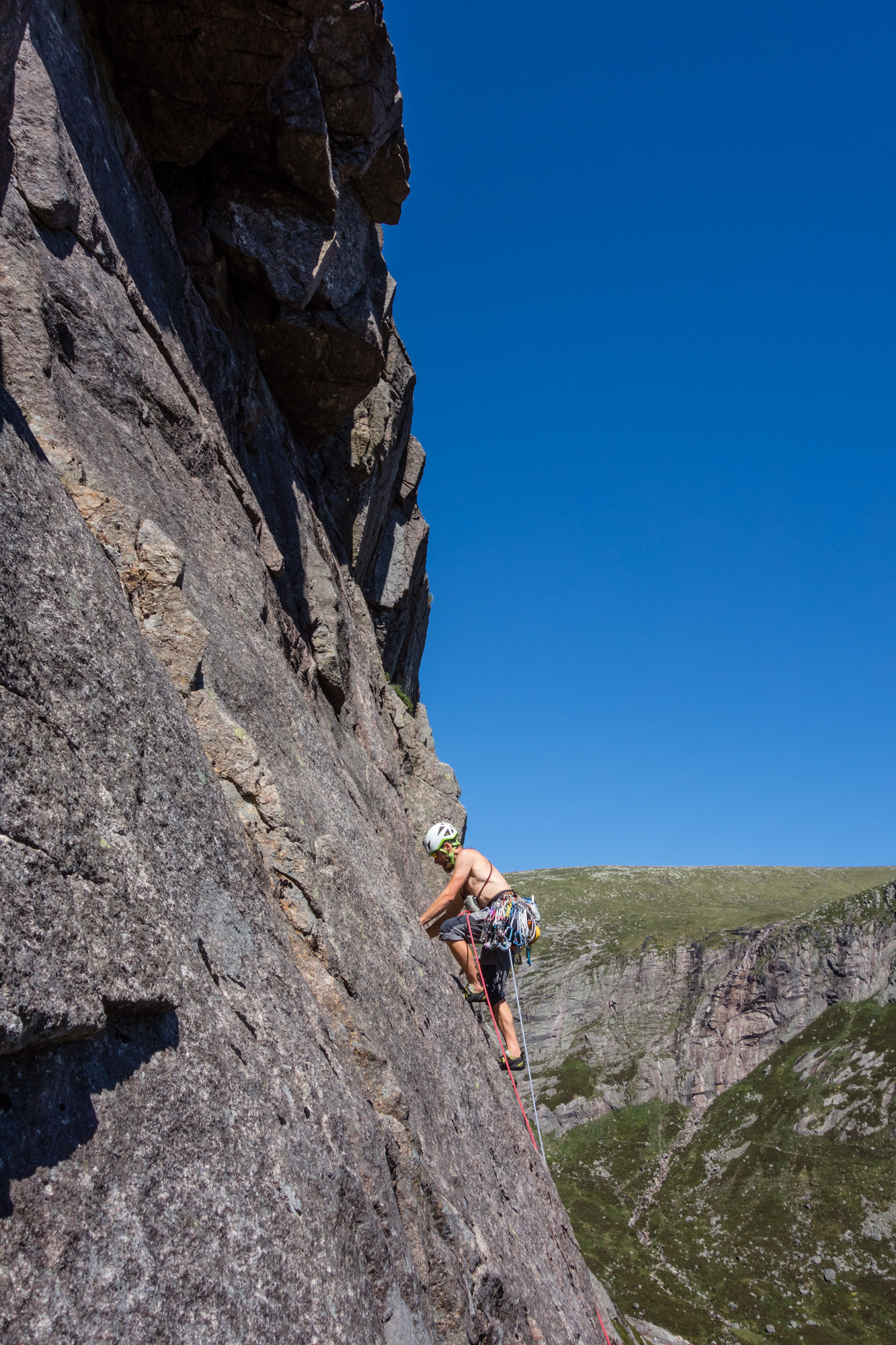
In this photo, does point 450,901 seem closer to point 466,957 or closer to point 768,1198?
point 466,957

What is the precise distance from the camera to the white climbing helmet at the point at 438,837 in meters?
13.7

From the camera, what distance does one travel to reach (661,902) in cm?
16300

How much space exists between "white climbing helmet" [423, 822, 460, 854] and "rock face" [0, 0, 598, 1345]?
2.71 feet

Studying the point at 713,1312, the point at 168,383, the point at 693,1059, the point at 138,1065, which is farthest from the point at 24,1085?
the point at 693,1059

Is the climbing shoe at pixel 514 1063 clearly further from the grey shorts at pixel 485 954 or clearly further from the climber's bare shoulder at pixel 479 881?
the climber's bare shoulder at pixel 479 881

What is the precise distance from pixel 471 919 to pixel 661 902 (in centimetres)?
16322

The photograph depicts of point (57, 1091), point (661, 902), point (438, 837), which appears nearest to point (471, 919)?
point (438, 837)

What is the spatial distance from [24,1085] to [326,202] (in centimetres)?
1623

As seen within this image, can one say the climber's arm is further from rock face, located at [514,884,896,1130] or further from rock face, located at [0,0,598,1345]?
rock face, located at [514,884,896,1130]

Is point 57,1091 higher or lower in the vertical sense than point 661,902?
higher

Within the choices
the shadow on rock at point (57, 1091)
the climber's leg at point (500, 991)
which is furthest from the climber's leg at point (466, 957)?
the shadow on rock at point (57, 1091)

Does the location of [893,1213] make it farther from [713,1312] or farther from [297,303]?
[297,303]

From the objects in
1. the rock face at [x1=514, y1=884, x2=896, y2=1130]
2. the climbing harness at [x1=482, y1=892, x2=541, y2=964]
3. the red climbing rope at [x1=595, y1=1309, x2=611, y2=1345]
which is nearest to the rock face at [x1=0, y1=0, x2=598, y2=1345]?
the red climbing rope at [x1=595, y1=1309, x2=611, y2=1345]

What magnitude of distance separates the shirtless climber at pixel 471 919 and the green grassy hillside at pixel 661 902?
11281cm
